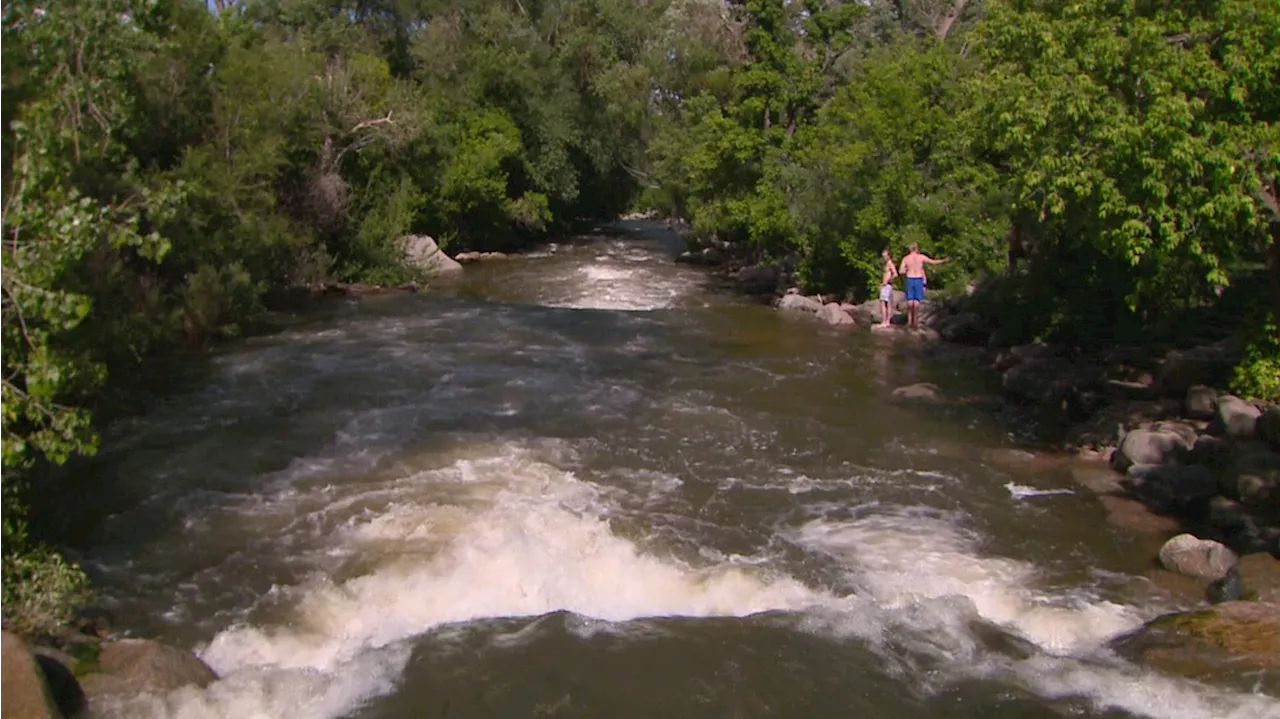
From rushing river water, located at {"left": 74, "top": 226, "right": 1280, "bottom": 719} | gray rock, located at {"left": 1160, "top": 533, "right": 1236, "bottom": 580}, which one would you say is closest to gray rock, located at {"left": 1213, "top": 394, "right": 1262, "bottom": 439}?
rushing river water, located at {"left": 74, "top": 226, "right": 1280, "bottom": 719}

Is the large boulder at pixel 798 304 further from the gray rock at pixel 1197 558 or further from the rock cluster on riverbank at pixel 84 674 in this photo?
the rock cluster on riverbank at pixel 84 674

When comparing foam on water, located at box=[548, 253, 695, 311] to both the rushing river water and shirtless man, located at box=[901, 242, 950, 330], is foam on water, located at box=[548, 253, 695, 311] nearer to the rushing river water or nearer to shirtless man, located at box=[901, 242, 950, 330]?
shirtless man, located at box=[901, 242, 950, 330]

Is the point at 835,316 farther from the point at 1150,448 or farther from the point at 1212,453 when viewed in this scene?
the point at 1212,453

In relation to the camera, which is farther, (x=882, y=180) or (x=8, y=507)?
(x=882, y=180)

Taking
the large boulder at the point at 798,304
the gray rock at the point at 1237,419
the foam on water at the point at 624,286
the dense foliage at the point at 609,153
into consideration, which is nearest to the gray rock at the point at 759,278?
the dense foliage at the point at 609,153

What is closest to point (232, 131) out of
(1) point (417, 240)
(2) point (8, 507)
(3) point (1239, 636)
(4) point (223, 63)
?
A: (4) point (223, 63)

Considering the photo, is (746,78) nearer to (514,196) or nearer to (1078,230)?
(514,196)
